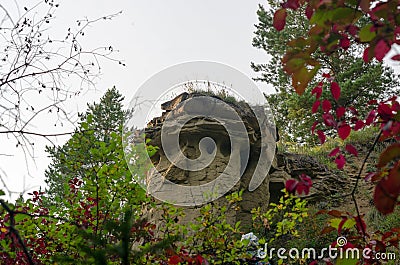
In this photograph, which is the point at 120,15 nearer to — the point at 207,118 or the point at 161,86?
the point at 161,86

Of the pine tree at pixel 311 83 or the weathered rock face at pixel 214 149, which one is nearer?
the weathered rock face at pixel 214 149

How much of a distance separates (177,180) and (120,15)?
5.34 meters

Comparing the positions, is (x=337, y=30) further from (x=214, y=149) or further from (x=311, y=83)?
(x=311, y=83)

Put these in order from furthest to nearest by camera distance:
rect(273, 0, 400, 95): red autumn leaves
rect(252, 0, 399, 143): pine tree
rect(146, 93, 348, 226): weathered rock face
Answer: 1. rect(252, 0, 399, 143): pine tree
2. rect(146, 93, 348, 226): weathered rock face
3. rect(273, 0, 400, 95): red autumn leaves

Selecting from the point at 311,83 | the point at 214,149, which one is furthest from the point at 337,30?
the point at 311,83

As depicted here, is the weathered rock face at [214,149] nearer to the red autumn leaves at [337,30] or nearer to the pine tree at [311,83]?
the pine tree at [311,83]

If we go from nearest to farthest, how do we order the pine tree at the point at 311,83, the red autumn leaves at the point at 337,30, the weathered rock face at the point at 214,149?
the red autumn leaves at the point at 337,30
the weathered rock face at the point at 214,149
the pine tree at the point at 311,83

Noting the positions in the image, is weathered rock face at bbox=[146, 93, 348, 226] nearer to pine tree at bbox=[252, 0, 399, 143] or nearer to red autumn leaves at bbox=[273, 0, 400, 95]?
pine tree at bbox=[252, 0, 399, 143]

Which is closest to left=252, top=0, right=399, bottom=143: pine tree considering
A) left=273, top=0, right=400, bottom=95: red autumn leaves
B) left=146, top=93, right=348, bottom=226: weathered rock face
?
left=146, top=93, right=348, bottom=226: weathered rock face

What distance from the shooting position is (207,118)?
7.80 meters

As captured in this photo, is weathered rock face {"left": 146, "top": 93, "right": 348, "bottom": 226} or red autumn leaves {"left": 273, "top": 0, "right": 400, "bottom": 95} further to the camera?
weathered rock face {"left": 146, "top": 93, "right": 348, "bottom": 226}

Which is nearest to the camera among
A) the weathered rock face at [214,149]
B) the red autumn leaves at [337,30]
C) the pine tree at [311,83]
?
the red autumn leaves at [337,30]

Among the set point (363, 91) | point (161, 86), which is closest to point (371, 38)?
point (161, 86)

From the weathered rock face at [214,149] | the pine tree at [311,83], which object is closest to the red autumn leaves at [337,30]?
the weathered rock face at [214,149]
